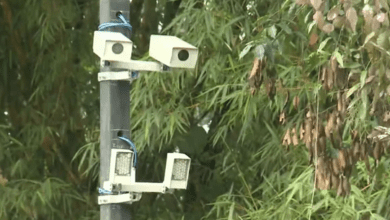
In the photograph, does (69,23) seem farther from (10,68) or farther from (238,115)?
(238,115)

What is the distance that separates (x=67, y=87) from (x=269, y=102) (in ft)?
6.38

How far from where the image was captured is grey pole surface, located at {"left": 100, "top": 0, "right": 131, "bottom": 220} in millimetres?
4680

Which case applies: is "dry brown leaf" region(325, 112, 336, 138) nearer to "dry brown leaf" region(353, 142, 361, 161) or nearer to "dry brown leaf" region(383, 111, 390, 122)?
"dry brown leaf" region(353, 142, 361, 161)

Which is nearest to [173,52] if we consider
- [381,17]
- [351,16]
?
[351,16]

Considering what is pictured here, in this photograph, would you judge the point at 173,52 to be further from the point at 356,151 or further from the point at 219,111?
the point at 219,111

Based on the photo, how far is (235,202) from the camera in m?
6.39

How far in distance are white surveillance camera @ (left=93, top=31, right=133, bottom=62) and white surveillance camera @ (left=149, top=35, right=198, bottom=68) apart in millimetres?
145

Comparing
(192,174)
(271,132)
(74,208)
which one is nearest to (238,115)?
(271,132)

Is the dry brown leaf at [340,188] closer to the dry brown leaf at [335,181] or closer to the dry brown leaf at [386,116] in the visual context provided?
the dry brown leaf at [335,181]

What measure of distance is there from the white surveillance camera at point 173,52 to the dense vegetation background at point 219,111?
0.27 m

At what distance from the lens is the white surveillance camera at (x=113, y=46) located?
174 inches

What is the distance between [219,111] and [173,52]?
230cm

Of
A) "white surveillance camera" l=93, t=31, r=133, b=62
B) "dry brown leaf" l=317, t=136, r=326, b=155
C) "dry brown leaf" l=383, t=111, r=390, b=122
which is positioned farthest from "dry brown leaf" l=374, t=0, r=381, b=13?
"white surveillance camera" l=93, t=31, r=133, b=62

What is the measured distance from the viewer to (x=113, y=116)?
185 inches
